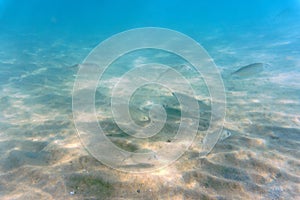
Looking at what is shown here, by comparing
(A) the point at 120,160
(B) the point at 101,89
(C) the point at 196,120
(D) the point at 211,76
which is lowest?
(A) the point at 120,160

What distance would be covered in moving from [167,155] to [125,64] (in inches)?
406

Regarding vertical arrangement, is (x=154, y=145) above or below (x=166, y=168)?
above

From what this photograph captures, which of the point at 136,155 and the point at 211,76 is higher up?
the point at 211,76

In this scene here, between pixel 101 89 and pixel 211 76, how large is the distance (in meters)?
4.96

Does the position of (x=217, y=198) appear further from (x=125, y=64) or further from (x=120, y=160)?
(x=125, y=64)

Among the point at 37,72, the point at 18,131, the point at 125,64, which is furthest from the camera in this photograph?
the point at 125,64

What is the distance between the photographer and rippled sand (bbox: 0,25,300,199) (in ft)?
10.8

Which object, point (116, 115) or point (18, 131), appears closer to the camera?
point (18, 131)

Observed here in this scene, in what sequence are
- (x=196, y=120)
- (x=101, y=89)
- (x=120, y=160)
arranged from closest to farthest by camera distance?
(x=120, y=160) < (x=196, y=120) < (x=101, y=89)

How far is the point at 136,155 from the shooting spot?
13.8ft

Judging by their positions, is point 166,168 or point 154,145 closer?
point 166,168

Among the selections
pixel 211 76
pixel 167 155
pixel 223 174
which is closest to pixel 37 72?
pixel 211 76

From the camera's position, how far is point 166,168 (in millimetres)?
3832

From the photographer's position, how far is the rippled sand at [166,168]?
3295mm
